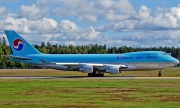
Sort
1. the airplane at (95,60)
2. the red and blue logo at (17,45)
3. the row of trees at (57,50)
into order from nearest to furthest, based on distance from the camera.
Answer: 1. the airplane at (95,60)
2. the red and blue logo at (17,45)
3. the row of trees at (57,50)

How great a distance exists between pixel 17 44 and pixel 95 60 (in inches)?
446

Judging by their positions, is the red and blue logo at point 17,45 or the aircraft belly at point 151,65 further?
the red and blue logo at point 17,45

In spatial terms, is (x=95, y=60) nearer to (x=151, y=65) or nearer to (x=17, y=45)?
(x=151, y=65)

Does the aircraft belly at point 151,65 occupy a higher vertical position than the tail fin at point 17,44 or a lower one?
lower

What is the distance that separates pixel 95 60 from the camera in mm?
63688

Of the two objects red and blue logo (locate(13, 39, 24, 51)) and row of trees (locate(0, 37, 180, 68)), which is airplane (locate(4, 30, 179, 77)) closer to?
red and blue logo (locate(13, 39, 24, 51))

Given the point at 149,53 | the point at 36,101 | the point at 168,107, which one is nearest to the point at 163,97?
the point at 168,107

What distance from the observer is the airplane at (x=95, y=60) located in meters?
61.7

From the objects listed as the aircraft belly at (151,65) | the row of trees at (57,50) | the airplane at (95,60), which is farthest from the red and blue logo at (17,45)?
the row of trees at (57,50)

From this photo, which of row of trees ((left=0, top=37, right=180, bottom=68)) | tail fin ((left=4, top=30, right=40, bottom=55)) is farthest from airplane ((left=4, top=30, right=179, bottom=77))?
row of trees ((left=0, top=37, right=180, bottom=68))

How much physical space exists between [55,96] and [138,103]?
6.57 meters

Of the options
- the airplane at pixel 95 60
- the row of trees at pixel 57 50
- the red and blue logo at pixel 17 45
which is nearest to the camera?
the airplane at pixel 95 60

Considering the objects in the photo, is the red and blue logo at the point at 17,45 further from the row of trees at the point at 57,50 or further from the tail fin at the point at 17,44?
the row of trees at the point at 57,50

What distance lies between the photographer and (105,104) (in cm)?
2581
